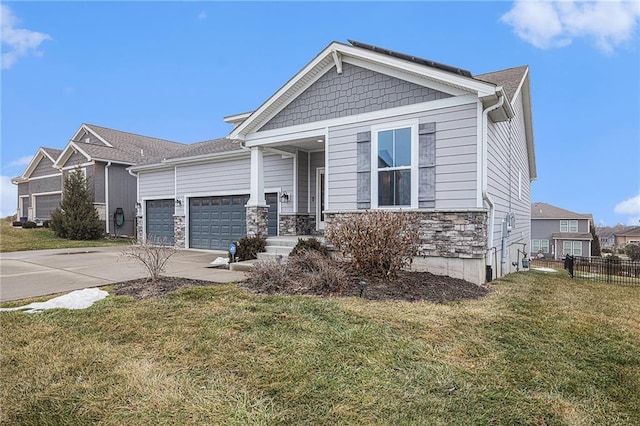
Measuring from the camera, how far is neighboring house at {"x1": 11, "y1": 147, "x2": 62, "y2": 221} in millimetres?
24391

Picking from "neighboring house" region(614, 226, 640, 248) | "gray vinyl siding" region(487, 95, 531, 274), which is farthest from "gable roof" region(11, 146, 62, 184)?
"neighboring house" region(614, 226, 640, 248)

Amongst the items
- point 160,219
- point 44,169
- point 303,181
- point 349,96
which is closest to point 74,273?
point 303,181

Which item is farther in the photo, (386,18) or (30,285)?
(386,18)

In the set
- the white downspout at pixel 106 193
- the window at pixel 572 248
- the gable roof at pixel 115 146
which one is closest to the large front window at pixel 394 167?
the gable roof at pixel 115 146

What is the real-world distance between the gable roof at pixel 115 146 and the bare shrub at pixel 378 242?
1778 cm

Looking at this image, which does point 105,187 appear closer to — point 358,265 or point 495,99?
point 358,265

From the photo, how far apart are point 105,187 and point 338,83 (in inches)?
688

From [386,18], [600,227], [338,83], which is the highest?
[386,18]

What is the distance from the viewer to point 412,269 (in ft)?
26.9

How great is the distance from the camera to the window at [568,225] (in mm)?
35094

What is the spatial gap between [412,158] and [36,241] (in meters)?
18.8

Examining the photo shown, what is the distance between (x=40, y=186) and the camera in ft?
84.2

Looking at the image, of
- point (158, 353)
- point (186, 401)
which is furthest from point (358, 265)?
point (186, 401)

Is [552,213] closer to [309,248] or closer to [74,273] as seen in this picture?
[309,248]
